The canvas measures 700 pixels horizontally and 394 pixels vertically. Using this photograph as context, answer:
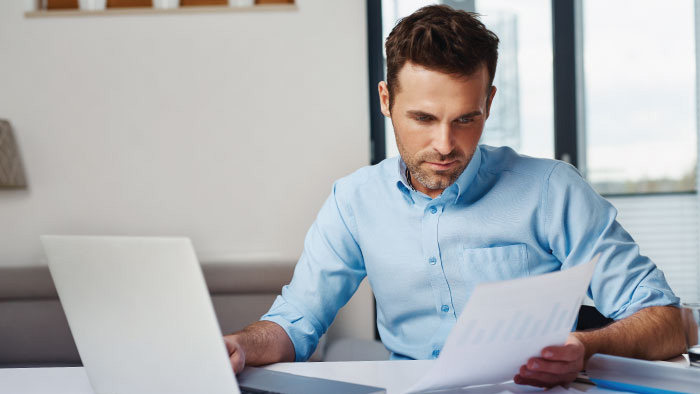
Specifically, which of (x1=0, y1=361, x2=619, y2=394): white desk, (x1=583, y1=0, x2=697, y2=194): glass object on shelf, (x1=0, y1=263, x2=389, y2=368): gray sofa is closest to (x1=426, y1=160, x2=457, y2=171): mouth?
(x1=0, y1=361, x2=619, y2=394): white desk

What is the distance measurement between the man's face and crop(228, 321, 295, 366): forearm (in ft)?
1.41

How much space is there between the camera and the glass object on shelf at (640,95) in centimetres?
319

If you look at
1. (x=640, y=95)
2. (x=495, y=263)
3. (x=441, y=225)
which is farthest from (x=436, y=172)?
(x=640, y=95)

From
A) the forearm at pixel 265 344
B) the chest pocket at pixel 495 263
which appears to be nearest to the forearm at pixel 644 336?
the chest pocket at pixel 495 263

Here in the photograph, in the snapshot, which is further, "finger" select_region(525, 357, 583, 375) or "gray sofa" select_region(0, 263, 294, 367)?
"gray sofa" select_region(0, 263, 294, 367)

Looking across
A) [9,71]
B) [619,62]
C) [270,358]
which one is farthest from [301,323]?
[619,62]

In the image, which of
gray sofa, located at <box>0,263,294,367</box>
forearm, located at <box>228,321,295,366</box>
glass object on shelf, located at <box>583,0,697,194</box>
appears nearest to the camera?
forearm, located at <box>228,321,295,366</box>

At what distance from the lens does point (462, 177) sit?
1.37 meters

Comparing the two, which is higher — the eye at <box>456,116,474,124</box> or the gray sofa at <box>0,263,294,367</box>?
the eye at <box>456,116,474,124</box>

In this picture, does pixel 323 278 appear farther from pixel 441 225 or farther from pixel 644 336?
pixel 644 336

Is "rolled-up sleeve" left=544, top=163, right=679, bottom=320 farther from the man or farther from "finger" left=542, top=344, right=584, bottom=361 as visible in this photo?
"finger" left=542, top=344, right=584, bottom=361

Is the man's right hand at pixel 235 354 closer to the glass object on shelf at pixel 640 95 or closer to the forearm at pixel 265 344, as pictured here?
the forearm at pixel 265 344

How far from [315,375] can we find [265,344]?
0.17 metres

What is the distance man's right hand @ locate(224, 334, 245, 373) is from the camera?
101cm
